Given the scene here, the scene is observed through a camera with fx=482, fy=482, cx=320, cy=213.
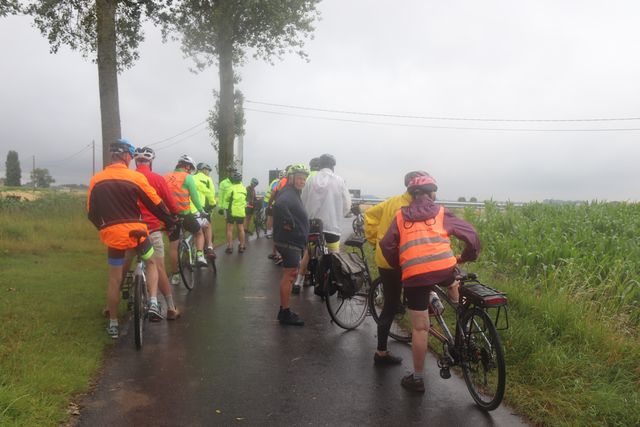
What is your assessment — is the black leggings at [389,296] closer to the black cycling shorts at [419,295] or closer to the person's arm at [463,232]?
the black cycling shorts at [419,295]

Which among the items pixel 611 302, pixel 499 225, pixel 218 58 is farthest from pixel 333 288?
pixel 218 58

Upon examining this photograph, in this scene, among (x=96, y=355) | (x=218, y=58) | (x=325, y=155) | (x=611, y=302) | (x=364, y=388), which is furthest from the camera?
(x=218, y=58)

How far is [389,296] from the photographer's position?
4.48m

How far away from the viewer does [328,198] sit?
681cm

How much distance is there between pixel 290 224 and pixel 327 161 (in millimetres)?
1616

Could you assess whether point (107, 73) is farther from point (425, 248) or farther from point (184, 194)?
point (425, 248)

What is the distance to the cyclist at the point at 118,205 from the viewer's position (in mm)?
4637

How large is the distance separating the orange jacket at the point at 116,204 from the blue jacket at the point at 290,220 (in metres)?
1.49

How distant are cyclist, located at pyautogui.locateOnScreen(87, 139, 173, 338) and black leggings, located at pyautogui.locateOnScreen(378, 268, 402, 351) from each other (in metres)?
2.37

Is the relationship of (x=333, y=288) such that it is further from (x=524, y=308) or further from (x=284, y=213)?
(x=524, y=308)

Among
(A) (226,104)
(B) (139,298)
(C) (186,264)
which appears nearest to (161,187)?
(B) (139,298)

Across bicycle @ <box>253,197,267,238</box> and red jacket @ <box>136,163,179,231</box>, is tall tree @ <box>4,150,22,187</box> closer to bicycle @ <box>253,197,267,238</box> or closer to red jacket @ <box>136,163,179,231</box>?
bicycle @ <box>253,197,267,238</box>

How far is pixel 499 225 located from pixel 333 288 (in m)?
6.81

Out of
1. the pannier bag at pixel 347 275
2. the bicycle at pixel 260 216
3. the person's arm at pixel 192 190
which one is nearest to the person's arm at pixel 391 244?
the pannier bag at pixel 347 275
